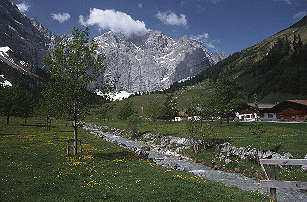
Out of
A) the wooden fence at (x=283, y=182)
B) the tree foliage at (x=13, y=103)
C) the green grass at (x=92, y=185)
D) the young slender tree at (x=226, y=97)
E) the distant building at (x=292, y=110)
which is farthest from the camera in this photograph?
the distant building at (x=292, y=110)

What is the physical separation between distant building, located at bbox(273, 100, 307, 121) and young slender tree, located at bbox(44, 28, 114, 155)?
85.5 meters

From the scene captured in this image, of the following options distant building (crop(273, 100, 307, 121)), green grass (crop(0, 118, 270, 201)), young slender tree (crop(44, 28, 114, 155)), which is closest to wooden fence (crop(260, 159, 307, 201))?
green grass (crop(0, 118, 270, 201))

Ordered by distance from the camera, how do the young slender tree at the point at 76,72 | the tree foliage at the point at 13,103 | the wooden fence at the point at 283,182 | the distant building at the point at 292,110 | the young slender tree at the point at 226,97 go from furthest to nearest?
1. the distant building at the point at 292,110
2. the tree foliage at the point at 13,103
3. the young slender tree at the point at 226,97
4. the young slender tree at the point at 76,72
5. the wooden fence at the point at 283,182

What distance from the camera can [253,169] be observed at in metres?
23.7

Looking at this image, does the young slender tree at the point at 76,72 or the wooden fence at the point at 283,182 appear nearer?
the wooden fence at the point at 283,182

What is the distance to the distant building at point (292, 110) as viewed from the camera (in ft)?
266

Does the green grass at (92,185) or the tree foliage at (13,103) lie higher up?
the tree foliage at (13,103)

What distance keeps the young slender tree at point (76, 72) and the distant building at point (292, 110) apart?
85457 millimetres

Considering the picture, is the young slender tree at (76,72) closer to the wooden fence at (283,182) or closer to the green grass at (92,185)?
the green grass at (92,185)

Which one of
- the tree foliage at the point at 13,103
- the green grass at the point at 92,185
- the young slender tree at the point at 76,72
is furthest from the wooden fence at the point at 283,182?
the tree foliage at the point at 13,103

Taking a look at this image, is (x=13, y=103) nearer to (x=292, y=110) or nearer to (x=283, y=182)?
(x=283, y=182)

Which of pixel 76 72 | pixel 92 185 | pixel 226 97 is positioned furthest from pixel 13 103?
pixel 226 97

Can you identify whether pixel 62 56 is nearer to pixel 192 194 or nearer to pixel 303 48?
pixel 192 194

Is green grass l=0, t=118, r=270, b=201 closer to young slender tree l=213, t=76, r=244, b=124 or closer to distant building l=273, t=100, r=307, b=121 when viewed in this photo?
young slender tree l=213, t=76, r=244, b=124
